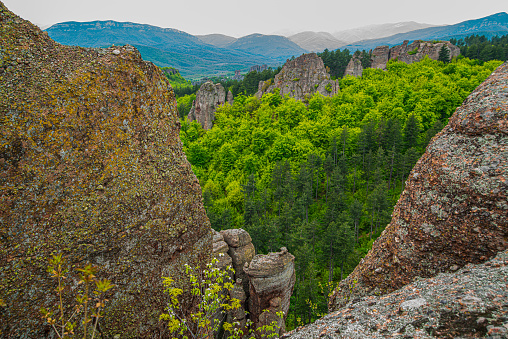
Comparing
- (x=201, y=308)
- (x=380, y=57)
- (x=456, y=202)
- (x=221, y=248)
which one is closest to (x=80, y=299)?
(x=201, y=308)

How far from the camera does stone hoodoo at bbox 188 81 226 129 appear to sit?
82188 millimetres

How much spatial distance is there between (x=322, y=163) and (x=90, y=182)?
45.4m

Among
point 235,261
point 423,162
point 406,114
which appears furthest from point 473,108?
point 406,114

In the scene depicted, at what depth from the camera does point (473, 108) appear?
25.1 ft

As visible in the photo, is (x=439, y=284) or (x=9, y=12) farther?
(x=9, y=12)

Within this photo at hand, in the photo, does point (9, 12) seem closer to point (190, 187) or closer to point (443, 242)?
point (190, 187)

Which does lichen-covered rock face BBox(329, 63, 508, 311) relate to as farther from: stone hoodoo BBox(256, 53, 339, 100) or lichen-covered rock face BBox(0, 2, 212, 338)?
stone hoodoo BBox(256, 53, 339, 100)

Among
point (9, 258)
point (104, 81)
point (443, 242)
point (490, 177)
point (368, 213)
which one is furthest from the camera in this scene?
point (368, 213)

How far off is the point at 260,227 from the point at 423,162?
27983mm

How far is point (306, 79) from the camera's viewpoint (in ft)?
280

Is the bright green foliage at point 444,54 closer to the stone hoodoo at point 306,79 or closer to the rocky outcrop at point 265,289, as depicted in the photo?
the stone hoodoo at point 306,79

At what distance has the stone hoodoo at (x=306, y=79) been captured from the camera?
82.4m

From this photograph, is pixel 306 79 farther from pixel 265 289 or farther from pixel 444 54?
pixel 265 289

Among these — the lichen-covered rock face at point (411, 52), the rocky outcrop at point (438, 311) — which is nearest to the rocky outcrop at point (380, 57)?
the lichen-covered rock face at point (411, 52)
